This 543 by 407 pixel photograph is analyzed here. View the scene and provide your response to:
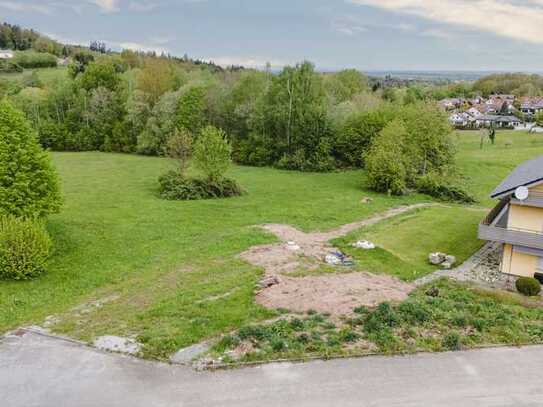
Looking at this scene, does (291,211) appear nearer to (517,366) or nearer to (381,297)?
(381,297)

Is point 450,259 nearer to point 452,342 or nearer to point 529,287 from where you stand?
point 529,287

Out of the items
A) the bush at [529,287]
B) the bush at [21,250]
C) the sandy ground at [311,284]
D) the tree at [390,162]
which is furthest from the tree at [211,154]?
the bush at [529,287]

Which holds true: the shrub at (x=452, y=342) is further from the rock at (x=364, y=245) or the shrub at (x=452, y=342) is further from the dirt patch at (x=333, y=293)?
the rock at (x=364, y=245)

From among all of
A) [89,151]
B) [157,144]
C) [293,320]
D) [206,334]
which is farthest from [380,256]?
[89,151]

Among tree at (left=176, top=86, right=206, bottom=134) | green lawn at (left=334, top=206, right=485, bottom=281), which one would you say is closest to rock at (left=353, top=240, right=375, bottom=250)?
green lawn at (left=334, top=206, right=485, bottom=281)

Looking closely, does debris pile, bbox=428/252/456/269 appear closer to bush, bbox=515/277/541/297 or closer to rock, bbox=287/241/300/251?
bush, bbox=515/277/541/297

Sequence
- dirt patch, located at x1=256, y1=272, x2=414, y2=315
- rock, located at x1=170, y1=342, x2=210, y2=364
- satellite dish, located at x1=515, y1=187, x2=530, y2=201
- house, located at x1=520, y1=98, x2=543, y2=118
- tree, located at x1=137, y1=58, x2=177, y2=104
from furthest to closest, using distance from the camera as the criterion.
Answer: house, located at x1=520, y1=98, x2=543, y2=118 → tree, located at x1=137, y1=58, x2=177, y2=104 → satellite dish, located at x1=515, y1=187, x2=530, y2=201 → dirt patch, located at x1=256, y1=272, x2=414, y2=315 → rock, located at x1=170, y1=342, x2=210, y2=364
